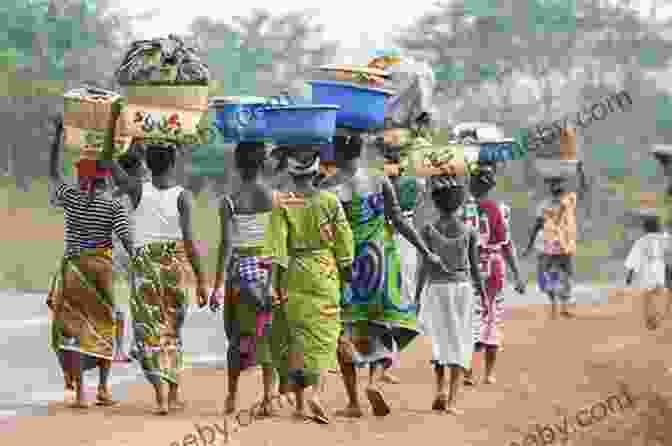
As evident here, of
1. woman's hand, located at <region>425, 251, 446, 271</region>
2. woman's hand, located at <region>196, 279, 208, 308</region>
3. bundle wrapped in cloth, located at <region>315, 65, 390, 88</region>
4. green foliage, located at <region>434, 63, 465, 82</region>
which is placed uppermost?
green foliage, located at <region>434, 63, 465, 82</region>

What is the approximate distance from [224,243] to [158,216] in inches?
18.5

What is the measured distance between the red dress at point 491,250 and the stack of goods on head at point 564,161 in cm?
601

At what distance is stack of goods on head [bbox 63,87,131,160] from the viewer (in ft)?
32.8

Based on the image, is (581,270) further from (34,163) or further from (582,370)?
(582,370)

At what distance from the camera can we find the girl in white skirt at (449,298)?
33.6 feet

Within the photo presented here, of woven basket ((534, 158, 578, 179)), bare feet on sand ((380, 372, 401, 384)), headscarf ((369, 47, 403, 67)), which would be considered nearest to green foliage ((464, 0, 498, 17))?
woven basket ((534, 158, 578, 179))

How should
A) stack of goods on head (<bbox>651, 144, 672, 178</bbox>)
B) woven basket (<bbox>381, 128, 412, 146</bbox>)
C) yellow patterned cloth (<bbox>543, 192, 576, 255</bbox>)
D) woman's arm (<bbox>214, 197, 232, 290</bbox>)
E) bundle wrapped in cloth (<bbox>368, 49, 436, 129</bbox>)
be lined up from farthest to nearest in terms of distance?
yellow patterned cloth (<bbox>543, 192, 576, 255</bbox>) → stack of goods on head (<bbox>651, 144, 672, 178</bbox>) → woven basket (<bbox>381, 128, 412, 146</bbox>) → bundle wrapped in cloth (<bbox>368, 49, 436, 129</bbox>) → woman's arm (<bbox>214, 197, 232, 290</bbox>)

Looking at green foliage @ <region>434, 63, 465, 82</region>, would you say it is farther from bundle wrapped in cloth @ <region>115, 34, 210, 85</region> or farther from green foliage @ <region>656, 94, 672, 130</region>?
bundle wrapped in cloth @ <region>115, 34, 210, 85</region>

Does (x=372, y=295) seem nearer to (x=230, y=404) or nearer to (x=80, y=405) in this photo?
(x=230, y=404)

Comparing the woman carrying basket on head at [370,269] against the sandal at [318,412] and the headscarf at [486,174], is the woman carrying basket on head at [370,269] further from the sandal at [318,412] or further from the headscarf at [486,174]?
the headscarf at [486,174]

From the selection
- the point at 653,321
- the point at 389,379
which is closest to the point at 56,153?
the point at 389,379

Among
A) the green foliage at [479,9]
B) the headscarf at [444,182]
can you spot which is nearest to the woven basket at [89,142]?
the headscarf at [444,182]

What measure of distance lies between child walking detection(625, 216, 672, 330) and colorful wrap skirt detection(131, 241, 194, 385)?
1020 cm

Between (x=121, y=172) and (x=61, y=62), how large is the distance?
2930 cm
